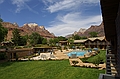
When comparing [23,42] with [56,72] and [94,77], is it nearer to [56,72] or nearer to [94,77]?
[56,72]

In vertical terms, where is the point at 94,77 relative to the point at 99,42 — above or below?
below

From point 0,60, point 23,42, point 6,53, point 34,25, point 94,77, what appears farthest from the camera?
point 34,25

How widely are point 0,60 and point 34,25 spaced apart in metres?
163

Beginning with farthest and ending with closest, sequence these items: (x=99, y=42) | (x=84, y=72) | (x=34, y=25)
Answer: (x=34, y=25) < (x=99, y=42) < (x=84, y=72)

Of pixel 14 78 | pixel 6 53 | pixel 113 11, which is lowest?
pixel 14 78

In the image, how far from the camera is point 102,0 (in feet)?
8.57

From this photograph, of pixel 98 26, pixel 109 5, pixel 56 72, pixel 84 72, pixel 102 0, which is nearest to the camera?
pixel 102 0

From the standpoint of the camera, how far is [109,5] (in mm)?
2949

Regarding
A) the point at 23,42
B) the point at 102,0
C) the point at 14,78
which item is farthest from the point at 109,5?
the point at 23,42

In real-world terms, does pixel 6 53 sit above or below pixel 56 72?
above

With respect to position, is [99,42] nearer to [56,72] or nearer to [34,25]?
[56,72]

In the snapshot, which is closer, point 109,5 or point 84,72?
point 109,5

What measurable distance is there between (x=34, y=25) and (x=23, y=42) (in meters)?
131

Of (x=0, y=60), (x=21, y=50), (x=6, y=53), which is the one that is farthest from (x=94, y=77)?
(x=21, y=50)
